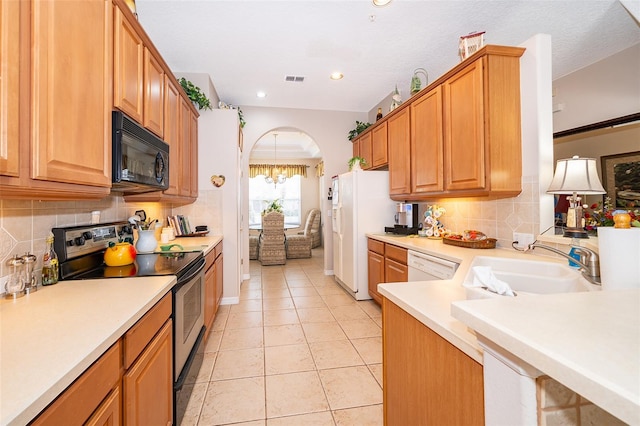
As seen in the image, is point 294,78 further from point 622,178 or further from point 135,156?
point 622,178

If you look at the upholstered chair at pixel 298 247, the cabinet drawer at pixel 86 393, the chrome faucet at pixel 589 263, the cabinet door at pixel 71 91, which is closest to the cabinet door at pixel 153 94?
the cabinet door at pixel 71 91

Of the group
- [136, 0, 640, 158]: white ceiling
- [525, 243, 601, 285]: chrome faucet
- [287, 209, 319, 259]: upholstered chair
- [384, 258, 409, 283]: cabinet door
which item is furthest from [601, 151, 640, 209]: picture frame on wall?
[287, 209, 319, 259]: upholstered chair

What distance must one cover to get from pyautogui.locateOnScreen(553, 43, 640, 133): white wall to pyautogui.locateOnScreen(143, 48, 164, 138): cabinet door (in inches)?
169

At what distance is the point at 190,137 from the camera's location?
10.6 feet

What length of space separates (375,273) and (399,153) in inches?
59.5

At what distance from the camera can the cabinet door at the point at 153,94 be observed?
1.91m

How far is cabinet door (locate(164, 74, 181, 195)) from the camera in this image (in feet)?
7.76

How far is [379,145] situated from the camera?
4.13m

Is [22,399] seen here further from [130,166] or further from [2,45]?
[130,166]

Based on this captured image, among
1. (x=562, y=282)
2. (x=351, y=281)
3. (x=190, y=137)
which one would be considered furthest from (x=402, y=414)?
(x=190, y=137)

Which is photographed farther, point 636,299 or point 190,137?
point 190,137


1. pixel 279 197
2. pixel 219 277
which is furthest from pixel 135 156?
pixel 279 197

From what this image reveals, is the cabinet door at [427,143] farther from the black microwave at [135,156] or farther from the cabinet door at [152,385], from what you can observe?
the cabinet door at [152,385]

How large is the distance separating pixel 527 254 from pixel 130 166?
8.96ft
